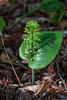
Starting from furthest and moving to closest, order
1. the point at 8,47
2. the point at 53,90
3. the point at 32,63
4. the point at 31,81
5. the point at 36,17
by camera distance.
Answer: the point at 36,17 < the point at 8,47 < the point at 31,81 < the point at 53,90 < the point at 32,63

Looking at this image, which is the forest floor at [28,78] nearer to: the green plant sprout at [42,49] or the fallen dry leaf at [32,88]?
the fallen dry leaf at [32,88]

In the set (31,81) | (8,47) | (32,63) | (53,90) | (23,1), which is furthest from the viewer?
(23,1)

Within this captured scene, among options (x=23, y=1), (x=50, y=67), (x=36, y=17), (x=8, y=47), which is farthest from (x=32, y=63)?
(x=23, y=1)

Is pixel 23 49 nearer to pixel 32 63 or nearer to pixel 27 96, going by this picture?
pixel 32 63

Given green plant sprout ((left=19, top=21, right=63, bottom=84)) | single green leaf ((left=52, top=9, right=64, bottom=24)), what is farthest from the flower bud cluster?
single green leaf ((left=52, top=9, right=64, bottom=24))

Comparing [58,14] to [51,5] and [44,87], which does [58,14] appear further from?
[44,87]

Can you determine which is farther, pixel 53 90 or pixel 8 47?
pixel 8 47

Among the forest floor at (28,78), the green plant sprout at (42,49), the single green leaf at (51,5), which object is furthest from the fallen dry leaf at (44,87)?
the single green leaf at (51,5)

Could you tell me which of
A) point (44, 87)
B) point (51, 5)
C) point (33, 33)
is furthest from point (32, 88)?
point (51, 5)
